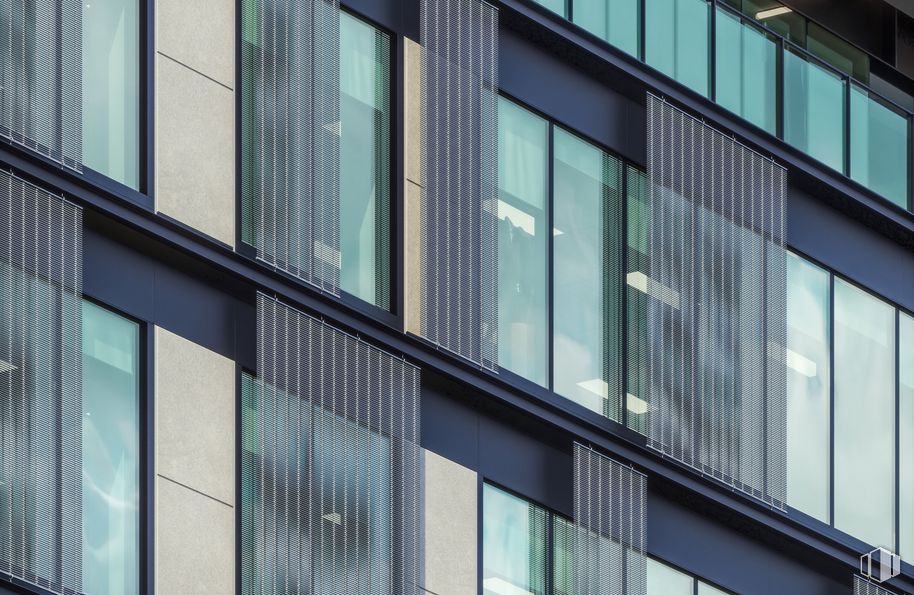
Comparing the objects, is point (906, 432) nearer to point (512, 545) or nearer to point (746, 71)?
point (746, 71)

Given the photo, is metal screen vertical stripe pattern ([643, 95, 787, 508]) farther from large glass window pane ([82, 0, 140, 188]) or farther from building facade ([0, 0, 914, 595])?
large glass window pane ([82, 0, 140, 188])

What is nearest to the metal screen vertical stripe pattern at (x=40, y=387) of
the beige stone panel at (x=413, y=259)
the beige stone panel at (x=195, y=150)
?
the beige stone panel at (x=195, y=150)

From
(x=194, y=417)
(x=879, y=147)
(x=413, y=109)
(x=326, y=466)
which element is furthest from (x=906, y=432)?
(x=194, y=417)

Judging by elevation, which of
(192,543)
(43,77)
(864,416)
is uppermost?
(864,416)

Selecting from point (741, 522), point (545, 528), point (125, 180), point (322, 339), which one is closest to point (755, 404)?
point (741, 522)

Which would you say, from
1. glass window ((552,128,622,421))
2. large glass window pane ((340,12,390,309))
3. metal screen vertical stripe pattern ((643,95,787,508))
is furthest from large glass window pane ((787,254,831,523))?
large glass window pane ((340,12,390,309))

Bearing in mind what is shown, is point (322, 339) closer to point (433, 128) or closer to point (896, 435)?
point (433, 128)

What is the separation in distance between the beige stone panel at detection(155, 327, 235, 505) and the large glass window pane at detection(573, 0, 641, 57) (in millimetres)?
7559

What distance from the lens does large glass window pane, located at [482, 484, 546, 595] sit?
34.3m

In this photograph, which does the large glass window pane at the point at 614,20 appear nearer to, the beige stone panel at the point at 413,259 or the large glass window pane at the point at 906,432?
the beige stone panel at the point at 413,259

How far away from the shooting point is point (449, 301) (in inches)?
1346

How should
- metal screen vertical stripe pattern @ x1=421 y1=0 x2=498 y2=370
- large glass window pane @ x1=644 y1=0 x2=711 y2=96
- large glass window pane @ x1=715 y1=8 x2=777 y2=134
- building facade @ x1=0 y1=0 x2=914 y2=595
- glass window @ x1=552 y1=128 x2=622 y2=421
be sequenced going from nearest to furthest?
building facade @ x1=0 y1=0 x2=914 y2=595, metal screen vertical stripe pattern @ x1=421 y1=0 x2=498 y2=370, glass window @ x1=552 y1=128 x2=622 y2=421, large glass window pane @ x1=644 y1=0 x2=711 y2=96, large glass window pane @ x1=715 y1=8 x2=777 y2=134

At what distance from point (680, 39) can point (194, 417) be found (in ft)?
31.6

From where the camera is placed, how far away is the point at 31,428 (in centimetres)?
2959
